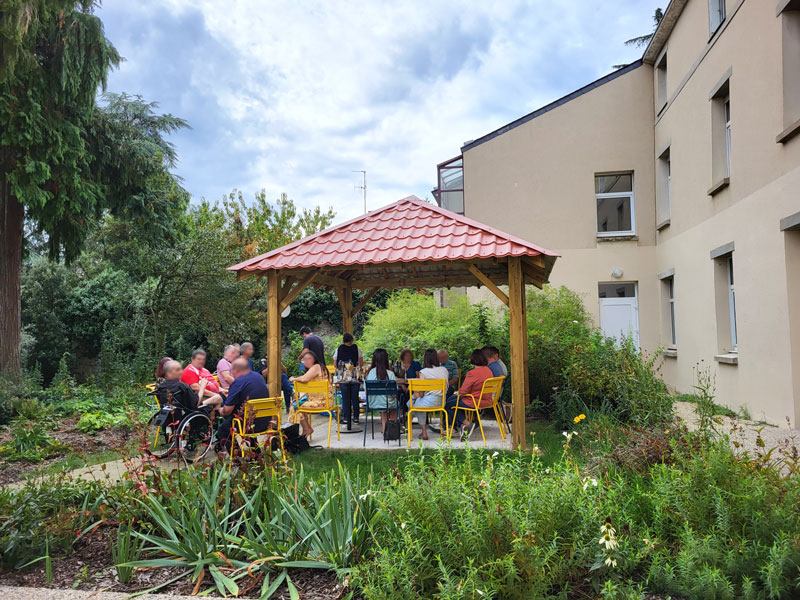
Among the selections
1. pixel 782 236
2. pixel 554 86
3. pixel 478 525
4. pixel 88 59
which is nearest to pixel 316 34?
pixel 88 59

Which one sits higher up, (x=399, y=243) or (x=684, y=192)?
(x=684, y=192)

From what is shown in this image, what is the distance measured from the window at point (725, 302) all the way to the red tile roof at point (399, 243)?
465cm

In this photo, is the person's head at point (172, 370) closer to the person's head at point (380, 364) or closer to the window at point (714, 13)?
the person's head at point (380, 364)

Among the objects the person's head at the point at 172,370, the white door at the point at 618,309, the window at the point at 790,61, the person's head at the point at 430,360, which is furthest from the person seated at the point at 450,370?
the white door at the point at 618,309

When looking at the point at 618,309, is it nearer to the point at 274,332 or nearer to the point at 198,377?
the point at 274,332

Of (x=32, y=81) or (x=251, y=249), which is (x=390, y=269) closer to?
(x=32, y=81)

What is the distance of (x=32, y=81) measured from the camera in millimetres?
11117

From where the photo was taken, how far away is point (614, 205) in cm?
1609

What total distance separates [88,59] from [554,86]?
1346cm

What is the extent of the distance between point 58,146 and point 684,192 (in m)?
12.4

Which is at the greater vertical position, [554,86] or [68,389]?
[554,86]

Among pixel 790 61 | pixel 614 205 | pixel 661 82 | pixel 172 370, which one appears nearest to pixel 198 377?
pixel 172 370

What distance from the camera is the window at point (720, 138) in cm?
1036

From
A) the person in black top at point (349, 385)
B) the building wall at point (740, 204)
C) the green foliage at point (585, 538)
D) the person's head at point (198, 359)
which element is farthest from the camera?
the person in black top at point (349, 385)
